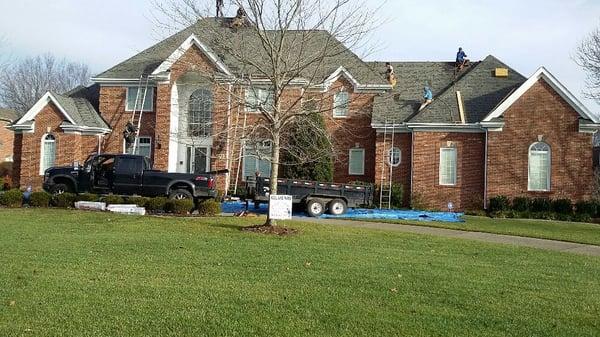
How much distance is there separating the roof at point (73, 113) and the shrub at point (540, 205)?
20453 mm

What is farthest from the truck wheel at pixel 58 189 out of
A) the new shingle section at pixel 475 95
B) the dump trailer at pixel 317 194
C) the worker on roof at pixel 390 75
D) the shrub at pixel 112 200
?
the worker on roof at pixel 390 75

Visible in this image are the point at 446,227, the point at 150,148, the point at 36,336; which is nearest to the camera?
the point at 36,336

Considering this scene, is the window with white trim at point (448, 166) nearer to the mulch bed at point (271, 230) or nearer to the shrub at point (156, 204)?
the shrub at point (156, 204)

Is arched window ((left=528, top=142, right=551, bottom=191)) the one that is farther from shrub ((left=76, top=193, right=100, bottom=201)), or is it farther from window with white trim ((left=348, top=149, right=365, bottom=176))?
shrub ((left=76, top=193, right=100, bottom=201))

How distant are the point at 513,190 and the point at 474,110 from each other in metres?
4.24

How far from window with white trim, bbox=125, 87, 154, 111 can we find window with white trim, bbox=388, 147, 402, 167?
12169 mm

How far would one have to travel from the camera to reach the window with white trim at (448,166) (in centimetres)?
2756

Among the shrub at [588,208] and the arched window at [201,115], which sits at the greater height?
the arched window at [201,115]

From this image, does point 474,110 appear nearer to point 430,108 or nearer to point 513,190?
point 430,108

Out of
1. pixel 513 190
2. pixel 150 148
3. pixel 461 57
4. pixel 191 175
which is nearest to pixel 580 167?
pixel 513 190

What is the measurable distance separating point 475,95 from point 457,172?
4.35 meters

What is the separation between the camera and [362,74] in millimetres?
29203

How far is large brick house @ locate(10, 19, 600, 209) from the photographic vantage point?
26328 millimetres

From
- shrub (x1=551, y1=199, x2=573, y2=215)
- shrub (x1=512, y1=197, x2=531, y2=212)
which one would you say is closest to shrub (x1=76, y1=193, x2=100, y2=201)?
shrub (x1=512, y1=197, x2=531, y2=212)
